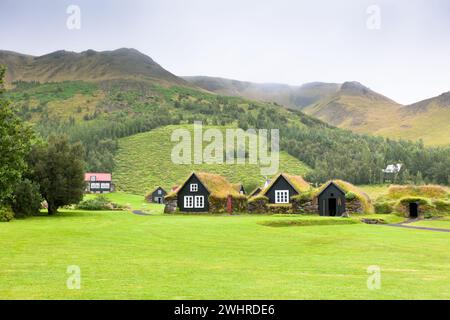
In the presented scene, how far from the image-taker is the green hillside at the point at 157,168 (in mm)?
152375

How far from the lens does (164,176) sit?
6211 inches

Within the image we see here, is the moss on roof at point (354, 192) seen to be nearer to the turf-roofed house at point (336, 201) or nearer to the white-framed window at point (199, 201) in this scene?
the turf-roofed house at point (336, 201)

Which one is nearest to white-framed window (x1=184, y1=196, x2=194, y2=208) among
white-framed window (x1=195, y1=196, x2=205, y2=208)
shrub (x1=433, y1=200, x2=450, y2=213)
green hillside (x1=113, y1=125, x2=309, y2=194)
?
white-framed window (x1=195, y1=196, x2=205, y2=208)

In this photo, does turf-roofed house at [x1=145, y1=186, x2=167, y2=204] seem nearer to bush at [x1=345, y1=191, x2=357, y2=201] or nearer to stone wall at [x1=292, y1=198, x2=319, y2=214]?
stone wall at [x1=292, y1=198, x2=319, y2=214]

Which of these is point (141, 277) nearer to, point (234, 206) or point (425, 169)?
point (234, 206)

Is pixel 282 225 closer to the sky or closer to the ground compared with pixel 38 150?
closer to the ground

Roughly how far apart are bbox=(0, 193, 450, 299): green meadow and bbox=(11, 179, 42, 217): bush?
2343 cm

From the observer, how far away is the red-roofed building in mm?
Answer: 151750

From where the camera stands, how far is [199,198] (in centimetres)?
7156

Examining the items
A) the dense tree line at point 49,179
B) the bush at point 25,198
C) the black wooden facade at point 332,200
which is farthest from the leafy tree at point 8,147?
the black wooden facade at point 332,200

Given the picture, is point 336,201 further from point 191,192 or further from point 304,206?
point 191,192

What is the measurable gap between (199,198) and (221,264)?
5106 cm

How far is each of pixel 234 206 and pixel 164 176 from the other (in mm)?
89451
